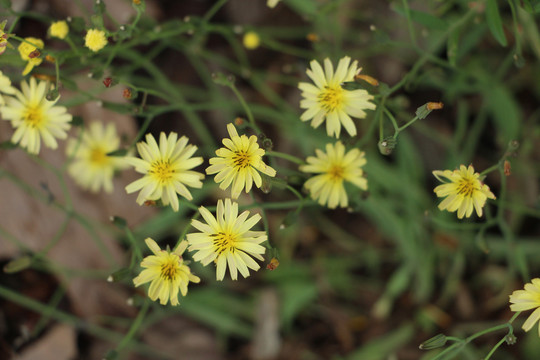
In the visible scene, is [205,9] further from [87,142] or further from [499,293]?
[499,293]

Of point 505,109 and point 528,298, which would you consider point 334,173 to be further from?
point 505,109

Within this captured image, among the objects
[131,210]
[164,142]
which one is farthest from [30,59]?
[131,210]

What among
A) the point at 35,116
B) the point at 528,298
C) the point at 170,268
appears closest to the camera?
the point at 528,298

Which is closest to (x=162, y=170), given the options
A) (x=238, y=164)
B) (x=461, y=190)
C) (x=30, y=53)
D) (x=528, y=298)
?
(x=238, y=164)

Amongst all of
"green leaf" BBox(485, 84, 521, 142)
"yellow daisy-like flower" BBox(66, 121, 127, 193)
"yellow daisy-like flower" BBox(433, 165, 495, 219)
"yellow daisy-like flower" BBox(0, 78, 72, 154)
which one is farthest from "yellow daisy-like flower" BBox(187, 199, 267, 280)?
"green leaf" BBox(485, 84, 521, 142)

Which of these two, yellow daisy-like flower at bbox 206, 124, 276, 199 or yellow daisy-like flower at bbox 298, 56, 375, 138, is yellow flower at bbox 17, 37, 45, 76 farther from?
yellow daisy-like flower at bbox 298, 56, 375, 138

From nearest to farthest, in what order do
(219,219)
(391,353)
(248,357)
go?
(219,219), (391,353), (248,357)

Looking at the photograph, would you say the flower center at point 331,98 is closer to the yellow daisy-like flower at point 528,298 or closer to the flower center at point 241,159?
the flower center at point 241,159
